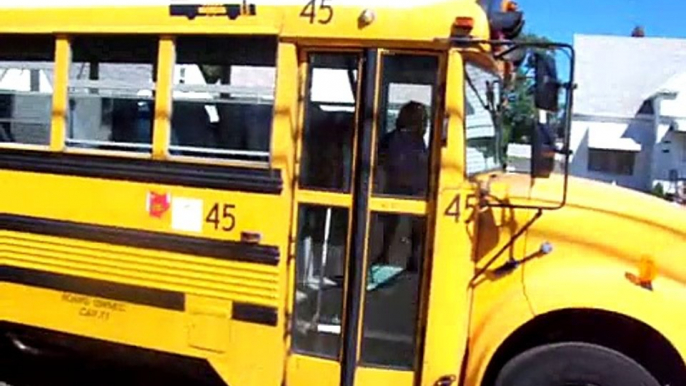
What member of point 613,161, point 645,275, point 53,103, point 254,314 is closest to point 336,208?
point 254,314

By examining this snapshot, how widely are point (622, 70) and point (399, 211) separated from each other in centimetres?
3265

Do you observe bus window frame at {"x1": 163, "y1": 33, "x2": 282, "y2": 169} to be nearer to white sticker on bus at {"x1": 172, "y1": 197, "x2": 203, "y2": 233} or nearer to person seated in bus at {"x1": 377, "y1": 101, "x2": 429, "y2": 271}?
white sticker on bus at {"x1": 172, "y1": 197, "x2": 203, "y2": 233}

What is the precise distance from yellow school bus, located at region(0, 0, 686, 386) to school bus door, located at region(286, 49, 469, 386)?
0.01 metres

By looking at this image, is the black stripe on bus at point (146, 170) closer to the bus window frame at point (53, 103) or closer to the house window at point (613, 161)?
the bus window frame at point (53, 103)

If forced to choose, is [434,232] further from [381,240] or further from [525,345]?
[525,345]

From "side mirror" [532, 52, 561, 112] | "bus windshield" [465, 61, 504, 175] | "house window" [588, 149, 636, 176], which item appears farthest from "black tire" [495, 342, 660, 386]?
"house window" [588, 149, 636, 176]

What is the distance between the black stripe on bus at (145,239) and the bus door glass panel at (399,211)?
547mm

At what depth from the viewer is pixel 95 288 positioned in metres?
4.95

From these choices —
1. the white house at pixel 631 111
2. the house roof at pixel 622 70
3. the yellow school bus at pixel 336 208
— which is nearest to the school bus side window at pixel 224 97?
the yellow school bus at pixel 336 208

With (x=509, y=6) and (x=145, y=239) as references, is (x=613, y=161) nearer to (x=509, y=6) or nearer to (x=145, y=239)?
(x=509, y=6)

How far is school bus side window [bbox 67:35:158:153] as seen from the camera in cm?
477

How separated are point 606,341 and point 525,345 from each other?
1.24 ft

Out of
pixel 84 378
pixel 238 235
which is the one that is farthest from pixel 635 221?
pixel 84 378

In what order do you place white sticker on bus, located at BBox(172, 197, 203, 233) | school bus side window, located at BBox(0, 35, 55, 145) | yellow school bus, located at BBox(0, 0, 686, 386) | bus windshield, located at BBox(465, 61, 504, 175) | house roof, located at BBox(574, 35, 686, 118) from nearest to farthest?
yellow school bus, located at BBox(0, 0, 686, 386)
bus windshield, located at BBox(465, 61, 504, 175)
white sticker on bus, located at BBox(172, 197, 203, 233)
school bus side window, located at BBox(0, 35, 55, 145)
house roof, located at BBox(574, 35, 686, 118)
